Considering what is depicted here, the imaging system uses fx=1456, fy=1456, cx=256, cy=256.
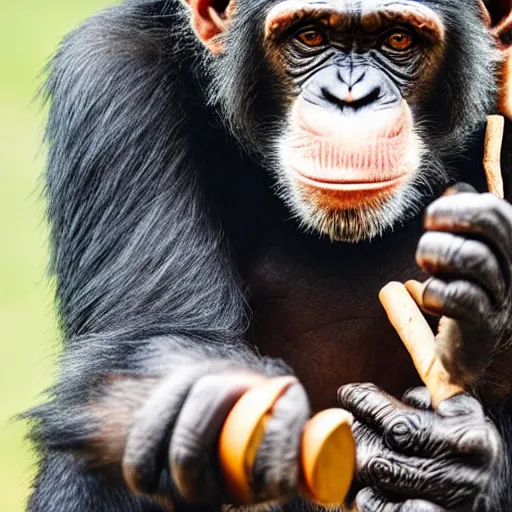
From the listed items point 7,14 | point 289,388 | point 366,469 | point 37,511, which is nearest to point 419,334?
point 366,469

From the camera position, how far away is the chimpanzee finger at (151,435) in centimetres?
378

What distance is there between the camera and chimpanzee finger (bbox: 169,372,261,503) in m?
3.63

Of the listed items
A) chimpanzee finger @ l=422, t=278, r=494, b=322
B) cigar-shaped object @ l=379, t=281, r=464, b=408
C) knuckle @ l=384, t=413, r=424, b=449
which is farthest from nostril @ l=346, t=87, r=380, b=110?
knuckle @ l=384, t=413, r=424, b=449

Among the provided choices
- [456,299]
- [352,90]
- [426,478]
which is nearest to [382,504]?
[426,478]

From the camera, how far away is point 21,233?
34.1ft

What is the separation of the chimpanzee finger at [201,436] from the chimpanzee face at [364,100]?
Answer: 0.96 m

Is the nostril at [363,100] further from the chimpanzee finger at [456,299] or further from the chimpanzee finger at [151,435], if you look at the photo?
the chimpanzee finger at [151,435]

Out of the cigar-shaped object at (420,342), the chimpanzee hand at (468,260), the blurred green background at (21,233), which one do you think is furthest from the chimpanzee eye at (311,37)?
the blurred green background at (21,233)

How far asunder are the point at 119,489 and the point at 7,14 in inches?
374

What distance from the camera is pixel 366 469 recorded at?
14.6ft

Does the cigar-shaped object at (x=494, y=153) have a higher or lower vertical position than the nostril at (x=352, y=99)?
lower

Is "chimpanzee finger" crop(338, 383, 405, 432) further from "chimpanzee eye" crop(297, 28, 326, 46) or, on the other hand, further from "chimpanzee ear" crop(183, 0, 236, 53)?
"chimpanzee ear" crop(183, 0, 236, 53)

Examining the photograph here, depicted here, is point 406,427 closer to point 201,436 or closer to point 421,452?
point 421,452

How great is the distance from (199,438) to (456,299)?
2.52 feet
